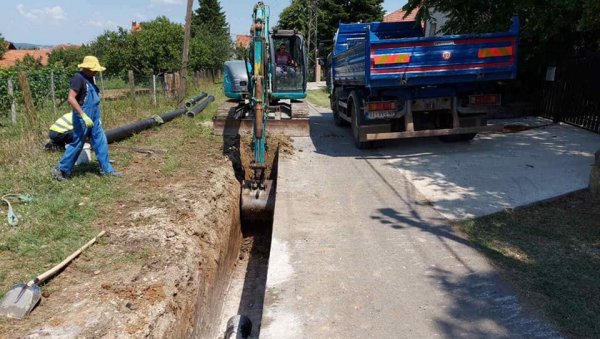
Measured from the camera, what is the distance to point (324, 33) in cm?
4484

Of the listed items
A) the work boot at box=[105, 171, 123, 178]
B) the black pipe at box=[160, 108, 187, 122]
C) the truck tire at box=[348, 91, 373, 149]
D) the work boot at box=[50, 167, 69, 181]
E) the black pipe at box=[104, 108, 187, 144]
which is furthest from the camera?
the black pipe at box=[160, 108, 187, 122]

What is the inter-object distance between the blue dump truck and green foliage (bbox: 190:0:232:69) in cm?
2869

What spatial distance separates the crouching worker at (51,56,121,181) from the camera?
5812mm

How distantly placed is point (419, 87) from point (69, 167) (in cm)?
586

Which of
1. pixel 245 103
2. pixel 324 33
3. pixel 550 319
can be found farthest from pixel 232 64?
pixel 324 33

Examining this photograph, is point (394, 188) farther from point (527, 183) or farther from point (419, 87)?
point (419, 87)

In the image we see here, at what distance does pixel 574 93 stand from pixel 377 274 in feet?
29.4

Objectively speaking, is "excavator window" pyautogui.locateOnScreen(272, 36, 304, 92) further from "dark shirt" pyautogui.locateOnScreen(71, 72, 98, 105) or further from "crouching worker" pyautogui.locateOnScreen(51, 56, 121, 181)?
"dark shirt" pyautogui.locateOnScreen(71, 72, 98, 105)

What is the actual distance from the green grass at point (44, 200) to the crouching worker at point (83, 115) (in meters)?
0.24

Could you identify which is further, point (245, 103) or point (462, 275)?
point (245, 103)

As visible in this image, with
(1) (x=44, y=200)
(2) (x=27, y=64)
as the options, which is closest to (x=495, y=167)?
(1) (x=44, y=200)

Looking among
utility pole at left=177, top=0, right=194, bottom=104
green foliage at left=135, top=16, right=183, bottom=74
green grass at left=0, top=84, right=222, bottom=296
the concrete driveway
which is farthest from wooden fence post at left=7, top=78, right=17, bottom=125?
green foliage at left=135, top=16, right=183, bottom=74

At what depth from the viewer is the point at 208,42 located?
134ft

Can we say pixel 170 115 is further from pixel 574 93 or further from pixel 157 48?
pixel 157 48
